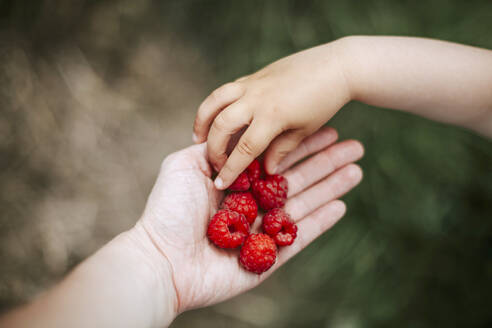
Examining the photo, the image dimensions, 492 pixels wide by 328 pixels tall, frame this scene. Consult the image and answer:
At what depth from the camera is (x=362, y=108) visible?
1658 mm

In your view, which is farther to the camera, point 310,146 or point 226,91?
point 310,146

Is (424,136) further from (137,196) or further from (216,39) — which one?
(137,196)

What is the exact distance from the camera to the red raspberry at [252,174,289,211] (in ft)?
3.83

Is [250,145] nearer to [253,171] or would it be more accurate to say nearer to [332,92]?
[253,171]

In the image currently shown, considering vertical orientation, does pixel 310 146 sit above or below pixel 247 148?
below

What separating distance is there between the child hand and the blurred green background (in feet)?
1.73

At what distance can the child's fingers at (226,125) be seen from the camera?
1071mm

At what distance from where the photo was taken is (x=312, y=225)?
1.29 m

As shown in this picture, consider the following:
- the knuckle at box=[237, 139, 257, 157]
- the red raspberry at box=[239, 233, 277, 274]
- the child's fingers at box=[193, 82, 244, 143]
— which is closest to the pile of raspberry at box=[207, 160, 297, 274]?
the red raspberry at box=[239, 233, 277, 274]

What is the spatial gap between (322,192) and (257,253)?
431 millimetres

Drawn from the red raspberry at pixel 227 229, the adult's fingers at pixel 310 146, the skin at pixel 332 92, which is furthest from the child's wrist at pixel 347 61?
the red raspberry at pixel 227 229

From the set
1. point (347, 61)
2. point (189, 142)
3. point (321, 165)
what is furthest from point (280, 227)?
point (189, 142)

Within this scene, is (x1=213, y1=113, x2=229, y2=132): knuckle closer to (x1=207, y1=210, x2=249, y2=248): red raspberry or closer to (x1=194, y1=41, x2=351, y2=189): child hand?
(x1=194, y1=41, x2=351, y2=189): child hand

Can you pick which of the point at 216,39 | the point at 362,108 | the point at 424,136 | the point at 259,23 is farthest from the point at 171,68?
the point at 424,136
